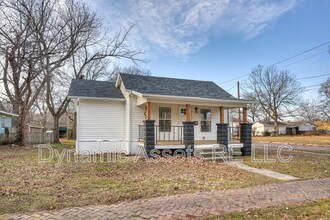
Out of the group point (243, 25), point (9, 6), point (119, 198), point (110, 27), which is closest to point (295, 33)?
point (243, 25)

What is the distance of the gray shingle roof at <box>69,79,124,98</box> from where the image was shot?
1283 cm

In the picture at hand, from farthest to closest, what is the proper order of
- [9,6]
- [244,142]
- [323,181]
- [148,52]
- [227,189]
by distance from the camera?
[148,52], [9,6], [244,142], [323,181], [227,189]

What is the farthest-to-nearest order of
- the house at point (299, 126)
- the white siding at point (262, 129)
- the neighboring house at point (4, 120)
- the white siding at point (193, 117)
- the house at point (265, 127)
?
the house at point (299, 126) → the house at point (265, 127) → the white siding at point (262, 129) → the neighboring house at point (4, 120) → the white siding at point (193, 117)

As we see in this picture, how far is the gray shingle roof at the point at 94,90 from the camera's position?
1283 centimetres

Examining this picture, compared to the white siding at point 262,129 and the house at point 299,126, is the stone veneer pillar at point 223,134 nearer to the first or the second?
the white siding at point 262,129

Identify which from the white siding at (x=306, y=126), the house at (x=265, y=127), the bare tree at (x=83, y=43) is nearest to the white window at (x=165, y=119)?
the bare tree at (x=83, y=43)

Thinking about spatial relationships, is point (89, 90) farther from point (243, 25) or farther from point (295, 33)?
point (295, 33)

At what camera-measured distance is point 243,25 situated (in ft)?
54.2

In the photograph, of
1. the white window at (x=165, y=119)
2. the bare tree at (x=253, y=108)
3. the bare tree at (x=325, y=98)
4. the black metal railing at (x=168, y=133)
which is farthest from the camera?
the bare tree at (x=253, y=108)

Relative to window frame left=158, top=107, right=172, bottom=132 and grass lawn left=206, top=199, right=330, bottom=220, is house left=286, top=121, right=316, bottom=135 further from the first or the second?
grass lawn left=206, top=199, right=330, bottom=220

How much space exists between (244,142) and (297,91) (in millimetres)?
37135

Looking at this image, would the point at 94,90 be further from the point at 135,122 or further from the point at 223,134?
the point at 223,134

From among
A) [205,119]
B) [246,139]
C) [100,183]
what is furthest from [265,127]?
[100,183]

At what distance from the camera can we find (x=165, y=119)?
1324 cm
